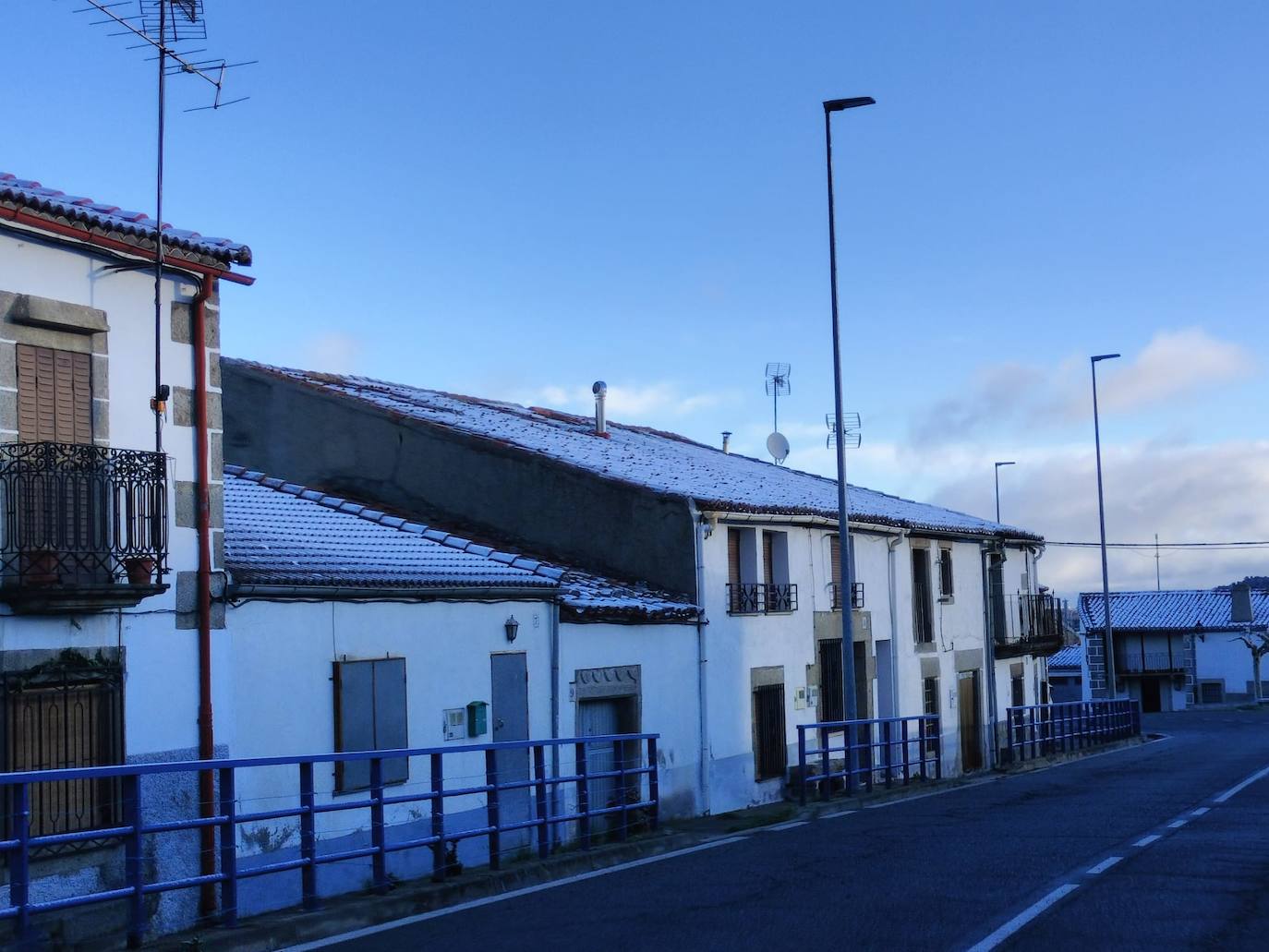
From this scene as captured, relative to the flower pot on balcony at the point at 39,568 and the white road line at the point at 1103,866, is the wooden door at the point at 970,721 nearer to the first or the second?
the white road line at the point at 1103,866

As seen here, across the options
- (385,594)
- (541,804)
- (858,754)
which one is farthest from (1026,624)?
(541,804)

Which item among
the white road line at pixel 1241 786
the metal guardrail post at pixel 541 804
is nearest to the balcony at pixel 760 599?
the white road line at pixel 1241 786

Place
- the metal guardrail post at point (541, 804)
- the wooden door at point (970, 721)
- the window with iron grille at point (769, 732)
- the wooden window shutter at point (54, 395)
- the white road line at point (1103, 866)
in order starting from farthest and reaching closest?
the wooden door at point (970, 721) → the window with iron grille at point (769, 732) → the metal guardrail post at point (541, 804) → the white road line at point (1103, 866) → the wooden window shutter at point (54, 395)

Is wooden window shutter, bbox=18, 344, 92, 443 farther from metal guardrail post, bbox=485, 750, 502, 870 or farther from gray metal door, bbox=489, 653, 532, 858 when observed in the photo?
gray metal door, bbox=489, 653, 532, 858

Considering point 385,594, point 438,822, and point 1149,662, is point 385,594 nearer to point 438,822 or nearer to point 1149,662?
point 438,822

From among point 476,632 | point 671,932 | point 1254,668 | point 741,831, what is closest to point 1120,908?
point 671,932

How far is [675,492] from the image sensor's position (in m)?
23.5

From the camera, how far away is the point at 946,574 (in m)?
34.4

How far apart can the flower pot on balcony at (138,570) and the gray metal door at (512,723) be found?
20.3 feet

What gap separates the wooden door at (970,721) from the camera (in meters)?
35.5

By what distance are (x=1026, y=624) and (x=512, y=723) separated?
2566cm

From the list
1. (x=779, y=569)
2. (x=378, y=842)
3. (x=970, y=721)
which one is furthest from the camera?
(x=970, y=721)

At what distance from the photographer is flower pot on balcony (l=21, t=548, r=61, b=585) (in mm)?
11359

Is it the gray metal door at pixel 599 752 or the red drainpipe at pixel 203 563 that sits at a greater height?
the red drainpipe at pixel 203 563
